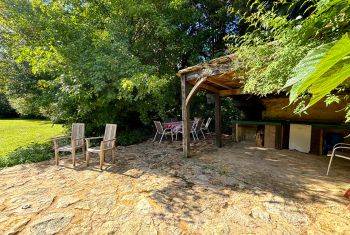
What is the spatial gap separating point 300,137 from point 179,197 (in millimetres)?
4881

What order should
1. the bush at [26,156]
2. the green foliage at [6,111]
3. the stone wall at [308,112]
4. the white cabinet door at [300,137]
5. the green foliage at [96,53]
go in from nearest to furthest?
the bush at [26,156] < the green foliage at [96,53] < the white cabinet door at [300,137] < the stone wall at [308,112] < the green foliage at [6,111]

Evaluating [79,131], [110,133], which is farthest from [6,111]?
[110,133]

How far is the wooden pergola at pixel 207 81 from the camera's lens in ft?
13.3

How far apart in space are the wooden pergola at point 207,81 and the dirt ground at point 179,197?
115 cm

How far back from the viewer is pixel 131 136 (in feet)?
27.0

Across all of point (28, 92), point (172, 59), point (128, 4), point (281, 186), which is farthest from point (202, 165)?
point (28, 92)

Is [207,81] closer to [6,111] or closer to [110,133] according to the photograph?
[110,133]

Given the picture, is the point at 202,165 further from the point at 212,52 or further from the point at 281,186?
the point at 212,52

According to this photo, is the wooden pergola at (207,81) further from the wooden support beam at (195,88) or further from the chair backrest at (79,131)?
the chair backrest at (79,131)

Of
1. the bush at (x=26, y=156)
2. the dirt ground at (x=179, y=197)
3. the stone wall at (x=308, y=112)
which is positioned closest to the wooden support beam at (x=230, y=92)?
the stone wall at (x=308, y=112)

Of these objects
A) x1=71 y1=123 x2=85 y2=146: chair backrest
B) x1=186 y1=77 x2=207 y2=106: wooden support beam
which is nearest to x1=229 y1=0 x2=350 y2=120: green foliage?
x1=186 y1=77 x2=207 y2=106: wooden support beam

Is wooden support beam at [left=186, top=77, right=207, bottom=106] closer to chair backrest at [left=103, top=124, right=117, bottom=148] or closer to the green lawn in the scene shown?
chair backrest at [left=103, top=124, right=117, bottom=148]

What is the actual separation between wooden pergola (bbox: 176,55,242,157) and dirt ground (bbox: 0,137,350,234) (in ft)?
3.78

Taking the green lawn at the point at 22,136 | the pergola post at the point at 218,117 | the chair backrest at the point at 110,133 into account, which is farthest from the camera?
the green lawn at the point at 22,136
